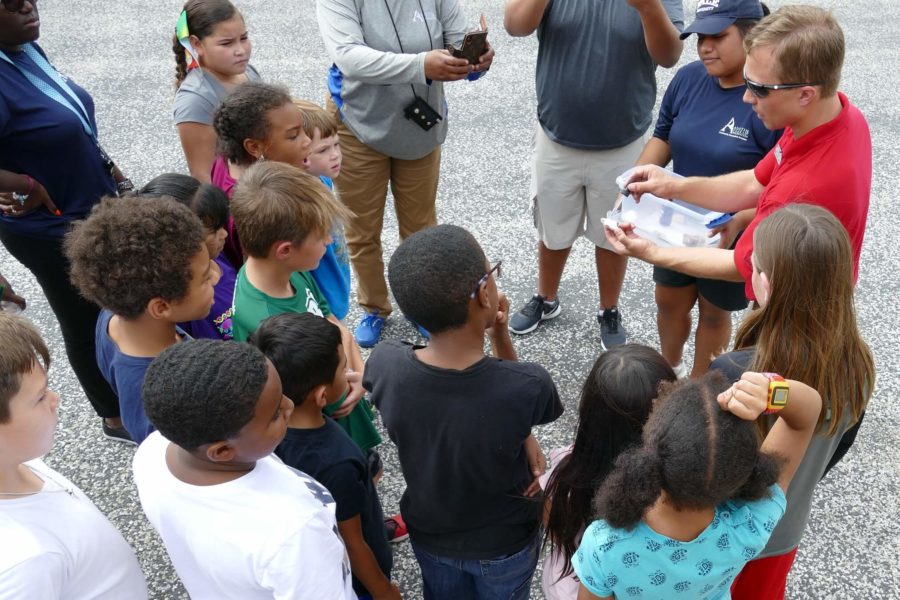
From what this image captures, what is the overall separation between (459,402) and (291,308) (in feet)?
2.55

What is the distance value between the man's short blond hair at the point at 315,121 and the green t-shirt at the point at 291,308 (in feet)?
2.08

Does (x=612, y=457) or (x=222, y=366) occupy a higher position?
(x=222, y=366)

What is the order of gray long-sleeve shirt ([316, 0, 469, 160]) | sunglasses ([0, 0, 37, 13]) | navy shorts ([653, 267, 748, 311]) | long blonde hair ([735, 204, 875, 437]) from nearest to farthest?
1. long blonde hair ([735, 204, 875, 437])
2. sunglasses ([0, 0, 37, 13])
3. navy shorts ([653, 267, 748, 311])
4. gray long-sleeve shirt ([316, 0, 469, 160])

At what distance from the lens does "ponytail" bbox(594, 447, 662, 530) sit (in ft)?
4.55

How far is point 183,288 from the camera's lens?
1873mm

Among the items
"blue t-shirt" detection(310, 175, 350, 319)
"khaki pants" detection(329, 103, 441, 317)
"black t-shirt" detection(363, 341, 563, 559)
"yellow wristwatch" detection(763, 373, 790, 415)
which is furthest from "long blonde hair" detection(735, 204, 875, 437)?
"khaki pants" detection(329, 103, 441, 317)

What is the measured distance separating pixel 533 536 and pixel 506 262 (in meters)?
2.21

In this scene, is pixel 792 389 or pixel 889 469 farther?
pixel 889 469

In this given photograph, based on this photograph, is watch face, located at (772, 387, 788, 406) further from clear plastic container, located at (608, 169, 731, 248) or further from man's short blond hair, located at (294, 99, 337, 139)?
man's short blond hair, located at (294, 99, 337, 139)

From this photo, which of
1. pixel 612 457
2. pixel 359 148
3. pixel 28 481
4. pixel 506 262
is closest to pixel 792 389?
pixel 612 457

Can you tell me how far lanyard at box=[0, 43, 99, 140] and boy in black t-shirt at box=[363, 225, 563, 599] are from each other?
154 centimetres

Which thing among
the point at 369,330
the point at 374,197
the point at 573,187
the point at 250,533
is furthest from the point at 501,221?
the point at 250,533

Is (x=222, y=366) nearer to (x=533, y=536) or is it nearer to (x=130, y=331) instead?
(x=130, y=331)

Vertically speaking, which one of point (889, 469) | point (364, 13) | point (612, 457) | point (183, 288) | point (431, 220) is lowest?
point (889, 469)
